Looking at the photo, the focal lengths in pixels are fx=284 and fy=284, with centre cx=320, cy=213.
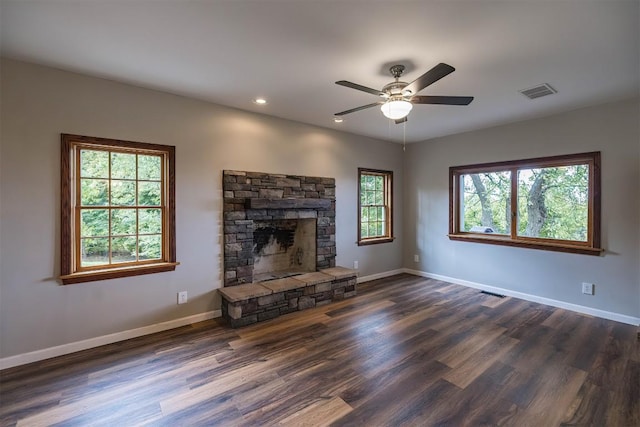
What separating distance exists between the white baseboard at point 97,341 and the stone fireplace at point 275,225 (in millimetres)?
544

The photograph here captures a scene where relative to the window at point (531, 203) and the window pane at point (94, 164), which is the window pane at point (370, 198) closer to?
the window at point (531, 203)

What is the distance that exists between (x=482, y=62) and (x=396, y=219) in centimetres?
350

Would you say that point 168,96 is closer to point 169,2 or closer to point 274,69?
point 274,69

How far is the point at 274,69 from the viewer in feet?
8.64

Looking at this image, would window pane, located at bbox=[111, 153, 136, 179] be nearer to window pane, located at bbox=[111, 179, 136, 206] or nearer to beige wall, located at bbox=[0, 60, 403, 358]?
window pane, located at bbox=[111, 179, 136, 206]

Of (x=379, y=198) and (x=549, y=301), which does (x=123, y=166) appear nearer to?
(x=379, y=198)

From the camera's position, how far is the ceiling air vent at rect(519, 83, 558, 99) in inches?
118

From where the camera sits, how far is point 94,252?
2895 mm

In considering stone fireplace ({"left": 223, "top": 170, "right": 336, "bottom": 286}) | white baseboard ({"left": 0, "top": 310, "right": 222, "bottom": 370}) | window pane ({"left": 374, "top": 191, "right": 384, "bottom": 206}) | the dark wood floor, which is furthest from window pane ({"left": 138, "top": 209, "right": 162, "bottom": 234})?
window pane ({"left": 374, "top": 191, "right": 384, "bottom": 206})

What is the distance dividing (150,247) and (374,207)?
377cm

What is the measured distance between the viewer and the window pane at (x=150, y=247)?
3172 mm

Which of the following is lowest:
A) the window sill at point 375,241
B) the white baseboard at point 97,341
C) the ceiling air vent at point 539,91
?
the white baseboard at point 97,341

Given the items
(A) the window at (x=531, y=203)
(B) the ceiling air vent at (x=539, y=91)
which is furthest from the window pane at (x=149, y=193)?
(A) the window at (x=531, y=203)

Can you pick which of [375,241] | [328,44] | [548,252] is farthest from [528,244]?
[328,44]
